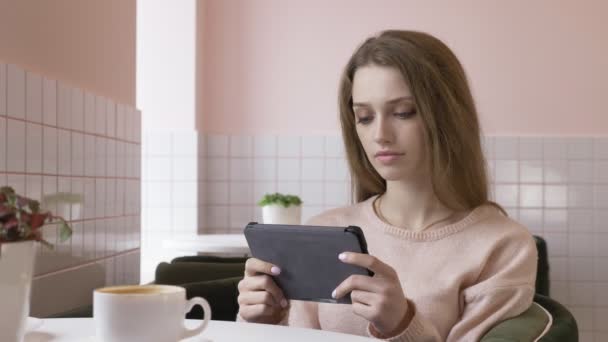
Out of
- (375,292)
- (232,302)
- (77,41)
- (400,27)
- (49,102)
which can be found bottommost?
(232,302)

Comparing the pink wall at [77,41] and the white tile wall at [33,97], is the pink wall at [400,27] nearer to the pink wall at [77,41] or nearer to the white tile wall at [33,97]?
the pink wall at [77,41]

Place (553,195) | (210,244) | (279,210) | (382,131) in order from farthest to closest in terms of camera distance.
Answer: (553,195) → (279,210) → (210,244) → (382,131)

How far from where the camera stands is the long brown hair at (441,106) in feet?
5.07

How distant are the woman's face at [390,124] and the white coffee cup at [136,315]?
750 millimetres

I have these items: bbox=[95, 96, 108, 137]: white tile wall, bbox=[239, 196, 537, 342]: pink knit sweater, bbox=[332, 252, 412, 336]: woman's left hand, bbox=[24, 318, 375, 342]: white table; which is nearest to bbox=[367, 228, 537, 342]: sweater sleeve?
bbox=[239, 196, 537, 342]: pink knit sweater

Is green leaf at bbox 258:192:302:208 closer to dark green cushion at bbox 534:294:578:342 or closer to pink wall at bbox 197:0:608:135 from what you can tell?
pink wall at bbox 197:0:608:135

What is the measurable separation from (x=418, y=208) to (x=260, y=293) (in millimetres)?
490

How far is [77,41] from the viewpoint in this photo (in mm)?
2041

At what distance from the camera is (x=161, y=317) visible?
853mm

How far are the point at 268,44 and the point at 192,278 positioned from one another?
7.77 ft

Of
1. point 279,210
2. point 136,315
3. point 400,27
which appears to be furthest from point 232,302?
point 400,27

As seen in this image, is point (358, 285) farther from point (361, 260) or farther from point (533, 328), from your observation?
point (533, 328)

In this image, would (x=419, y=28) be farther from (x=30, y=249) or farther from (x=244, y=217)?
(x=30, y=249)

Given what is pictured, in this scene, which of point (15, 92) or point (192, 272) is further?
point (192, 272)
